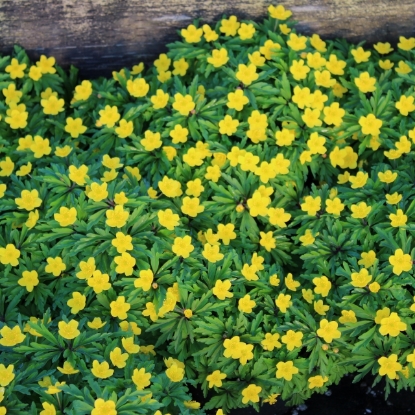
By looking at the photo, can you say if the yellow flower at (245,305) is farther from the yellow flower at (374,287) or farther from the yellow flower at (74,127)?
the yellow flower at (74,127)

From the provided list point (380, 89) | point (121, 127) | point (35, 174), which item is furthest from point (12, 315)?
point (380, 89)

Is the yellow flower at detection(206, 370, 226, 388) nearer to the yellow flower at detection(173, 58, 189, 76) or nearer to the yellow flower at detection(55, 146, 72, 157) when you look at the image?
the yellow flower at detection(55, 146, 72, 157)

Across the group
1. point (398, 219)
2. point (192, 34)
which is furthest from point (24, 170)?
point (398, 219)

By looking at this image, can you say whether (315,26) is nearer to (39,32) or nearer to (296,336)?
(39,32)

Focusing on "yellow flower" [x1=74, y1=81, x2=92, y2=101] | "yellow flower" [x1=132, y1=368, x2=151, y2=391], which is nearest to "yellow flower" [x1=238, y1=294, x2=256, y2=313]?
"yellow flower" [x1=132, y1=368, x2=151, y2=391]

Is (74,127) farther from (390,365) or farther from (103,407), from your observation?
(390,365)
